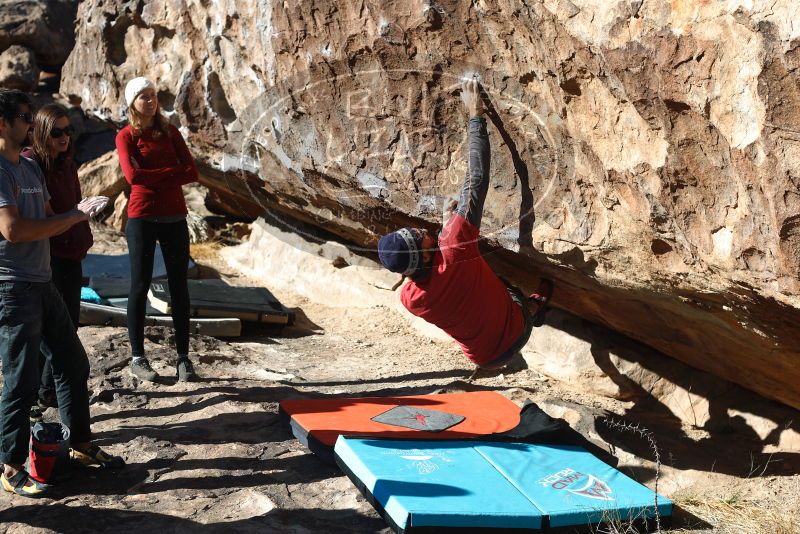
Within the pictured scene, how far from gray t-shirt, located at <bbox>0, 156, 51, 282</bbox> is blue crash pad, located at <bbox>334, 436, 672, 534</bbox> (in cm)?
127

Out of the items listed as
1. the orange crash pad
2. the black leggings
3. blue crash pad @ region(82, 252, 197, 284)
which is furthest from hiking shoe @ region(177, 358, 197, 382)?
blue crash pad @ region(82, 252, 197, 284)

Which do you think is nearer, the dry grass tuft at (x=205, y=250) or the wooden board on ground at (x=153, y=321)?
the wooden board on ground at (x=153, y=321)

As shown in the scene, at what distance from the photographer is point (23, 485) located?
2779 mm

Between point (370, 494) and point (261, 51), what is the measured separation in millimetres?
2532

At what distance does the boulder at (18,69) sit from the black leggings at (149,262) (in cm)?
657

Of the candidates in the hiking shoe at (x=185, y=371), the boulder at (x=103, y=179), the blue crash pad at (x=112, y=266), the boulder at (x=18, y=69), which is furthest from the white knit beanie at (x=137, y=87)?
the boulder at (x=18, y=69)

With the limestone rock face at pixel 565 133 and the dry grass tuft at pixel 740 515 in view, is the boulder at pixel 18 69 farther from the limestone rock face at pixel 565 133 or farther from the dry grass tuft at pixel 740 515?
the dry grass tuft at pixel 740 515

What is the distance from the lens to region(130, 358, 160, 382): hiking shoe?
3930 mm

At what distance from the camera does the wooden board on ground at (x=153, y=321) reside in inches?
192

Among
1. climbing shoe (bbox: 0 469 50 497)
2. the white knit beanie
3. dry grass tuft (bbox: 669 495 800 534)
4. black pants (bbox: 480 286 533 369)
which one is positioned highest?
the white knit beanie

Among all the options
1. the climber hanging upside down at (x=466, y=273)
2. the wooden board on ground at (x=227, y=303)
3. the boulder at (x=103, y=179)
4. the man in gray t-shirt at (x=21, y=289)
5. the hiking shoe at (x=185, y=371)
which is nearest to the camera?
the man in gray t-shirt at (x=21, y=289)

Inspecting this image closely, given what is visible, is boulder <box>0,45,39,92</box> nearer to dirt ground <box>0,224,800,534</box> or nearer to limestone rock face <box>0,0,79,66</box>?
limestone rock face <box>0,0,79,66</box>

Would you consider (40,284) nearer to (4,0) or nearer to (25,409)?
(25,409)

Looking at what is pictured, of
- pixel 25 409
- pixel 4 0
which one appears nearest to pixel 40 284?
pixel 25 409
